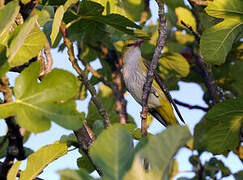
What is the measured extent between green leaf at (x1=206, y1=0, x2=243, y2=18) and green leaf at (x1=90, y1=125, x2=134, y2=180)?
4.84 feet

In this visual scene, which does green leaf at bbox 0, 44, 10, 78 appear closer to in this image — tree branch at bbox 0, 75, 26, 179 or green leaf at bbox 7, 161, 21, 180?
tree branch at bbox 0, 75, 26, 179

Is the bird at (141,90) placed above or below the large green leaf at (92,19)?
below

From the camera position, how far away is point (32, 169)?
1.72m

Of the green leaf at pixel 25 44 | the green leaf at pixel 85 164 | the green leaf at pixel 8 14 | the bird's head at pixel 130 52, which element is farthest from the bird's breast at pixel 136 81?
the green leaf at pixel 8 14

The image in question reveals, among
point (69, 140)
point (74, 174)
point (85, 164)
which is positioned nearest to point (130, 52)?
point (85, 164)

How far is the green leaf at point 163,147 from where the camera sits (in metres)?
1.05

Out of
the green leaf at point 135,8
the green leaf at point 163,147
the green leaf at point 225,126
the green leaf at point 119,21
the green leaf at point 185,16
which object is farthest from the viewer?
the green leaf at point 135,8

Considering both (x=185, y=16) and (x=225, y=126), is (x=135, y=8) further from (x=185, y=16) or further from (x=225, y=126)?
(x=225, y=126)

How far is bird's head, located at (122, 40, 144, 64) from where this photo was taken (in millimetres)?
5056

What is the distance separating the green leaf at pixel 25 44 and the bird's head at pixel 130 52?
348cm

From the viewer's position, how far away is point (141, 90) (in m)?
4.75

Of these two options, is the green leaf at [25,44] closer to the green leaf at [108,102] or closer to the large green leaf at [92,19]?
the large green leaf at [92,19]

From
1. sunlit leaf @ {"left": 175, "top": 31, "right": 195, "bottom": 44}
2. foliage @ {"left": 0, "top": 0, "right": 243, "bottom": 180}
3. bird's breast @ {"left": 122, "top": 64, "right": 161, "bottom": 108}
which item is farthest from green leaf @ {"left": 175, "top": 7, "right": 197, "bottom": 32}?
bird's breast @ {"left": 122, "top": 64, "right": 161, "bottom": 108}

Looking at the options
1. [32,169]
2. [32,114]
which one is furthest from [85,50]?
[32,114]
